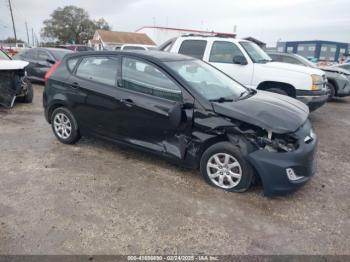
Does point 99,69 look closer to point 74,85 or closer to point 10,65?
point 74,85

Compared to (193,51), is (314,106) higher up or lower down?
lower down

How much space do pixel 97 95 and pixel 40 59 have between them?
7742mm

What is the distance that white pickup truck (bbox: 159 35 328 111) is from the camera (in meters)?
6.42

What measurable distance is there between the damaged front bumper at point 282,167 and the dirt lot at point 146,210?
252 mm

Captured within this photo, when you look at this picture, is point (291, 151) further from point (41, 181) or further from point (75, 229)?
point (41, 181)

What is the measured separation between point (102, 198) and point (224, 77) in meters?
2.59

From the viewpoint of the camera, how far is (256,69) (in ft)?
21.7

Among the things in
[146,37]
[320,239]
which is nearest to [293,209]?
[320,239]

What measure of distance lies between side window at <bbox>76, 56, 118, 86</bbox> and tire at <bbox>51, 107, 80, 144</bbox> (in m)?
0.71

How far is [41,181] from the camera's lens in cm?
373

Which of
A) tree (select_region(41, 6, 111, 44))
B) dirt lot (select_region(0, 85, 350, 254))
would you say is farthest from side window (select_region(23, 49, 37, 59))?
tree (select_region(41, 6, 111, 44))

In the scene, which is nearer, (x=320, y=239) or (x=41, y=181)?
(x=320, y=239)

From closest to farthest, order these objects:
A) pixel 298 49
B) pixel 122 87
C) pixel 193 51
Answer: pixel 122 87
pixel 193 51
pixel 298 49

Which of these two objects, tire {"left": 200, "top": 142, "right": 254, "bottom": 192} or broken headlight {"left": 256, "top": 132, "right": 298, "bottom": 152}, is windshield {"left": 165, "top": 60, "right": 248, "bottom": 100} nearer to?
tire {"left": 200, "top": 142, "right": 254, "bottom": 192}
